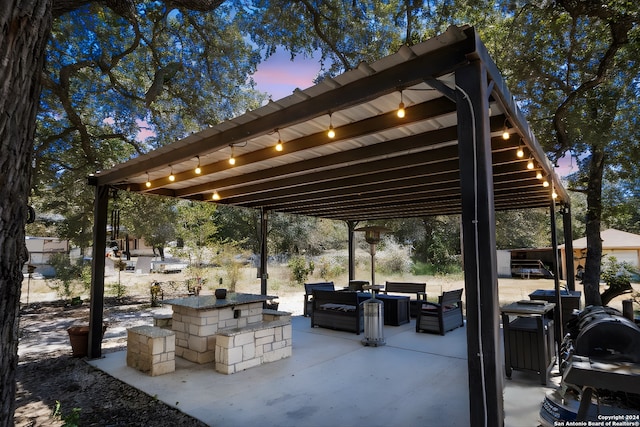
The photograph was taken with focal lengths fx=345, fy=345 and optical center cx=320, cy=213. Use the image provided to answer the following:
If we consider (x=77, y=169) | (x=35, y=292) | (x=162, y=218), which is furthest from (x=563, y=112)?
(x=35, y=292)

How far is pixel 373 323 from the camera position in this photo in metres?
5.63

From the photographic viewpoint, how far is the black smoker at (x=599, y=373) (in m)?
1.89

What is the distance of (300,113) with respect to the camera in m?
3.01

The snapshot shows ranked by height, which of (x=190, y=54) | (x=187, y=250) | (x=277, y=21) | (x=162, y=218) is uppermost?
(x=277, y=21)

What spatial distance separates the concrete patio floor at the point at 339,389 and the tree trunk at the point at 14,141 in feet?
7.43

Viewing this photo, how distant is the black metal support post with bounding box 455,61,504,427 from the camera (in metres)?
1.92

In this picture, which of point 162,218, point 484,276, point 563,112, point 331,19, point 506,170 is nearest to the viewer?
point 484,276

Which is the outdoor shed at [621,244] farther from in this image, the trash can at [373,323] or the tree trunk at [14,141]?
the tree trunk at [14,141]

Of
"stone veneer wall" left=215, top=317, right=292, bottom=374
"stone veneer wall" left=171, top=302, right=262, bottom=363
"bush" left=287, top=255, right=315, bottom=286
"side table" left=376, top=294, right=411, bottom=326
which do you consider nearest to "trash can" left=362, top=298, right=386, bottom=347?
"stone veneer wall" left=215, top=317, right=292, bottom=374

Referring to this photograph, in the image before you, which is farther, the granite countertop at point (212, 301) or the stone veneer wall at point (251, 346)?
the granite countertop at point (212, 301)

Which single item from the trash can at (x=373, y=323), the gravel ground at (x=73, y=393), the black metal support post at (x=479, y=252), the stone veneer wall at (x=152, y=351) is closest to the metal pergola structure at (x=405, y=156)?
the black metal support post at (x=479, y=252)

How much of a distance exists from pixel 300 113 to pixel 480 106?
1.48 m

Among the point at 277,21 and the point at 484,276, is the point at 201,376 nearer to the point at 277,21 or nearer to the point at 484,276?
the point at 484,276

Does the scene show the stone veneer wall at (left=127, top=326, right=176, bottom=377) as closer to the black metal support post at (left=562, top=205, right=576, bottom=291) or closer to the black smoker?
the black smoker
